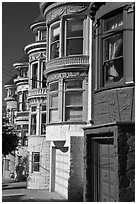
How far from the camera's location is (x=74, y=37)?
13.0 meters

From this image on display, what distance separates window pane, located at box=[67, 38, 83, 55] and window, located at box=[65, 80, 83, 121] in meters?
1.03

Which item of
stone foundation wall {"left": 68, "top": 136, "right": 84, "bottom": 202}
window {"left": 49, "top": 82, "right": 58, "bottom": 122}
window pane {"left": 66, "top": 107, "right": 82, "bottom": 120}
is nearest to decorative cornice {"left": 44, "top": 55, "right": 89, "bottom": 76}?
window {"left": 49, "top": 82, "right": 58, "bottom": 122}

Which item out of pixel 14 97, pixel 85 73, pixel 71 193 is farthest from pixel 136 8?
pixel 14 97

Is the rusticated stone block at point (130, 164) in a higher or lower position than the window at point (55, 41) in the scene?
lower

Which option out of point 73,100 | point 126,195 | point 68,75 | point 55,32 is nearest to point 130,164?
point 126,195

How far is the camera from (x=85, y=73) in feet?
42.5

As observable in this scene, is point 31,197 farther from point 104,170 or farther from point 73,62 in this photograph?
point 104,170

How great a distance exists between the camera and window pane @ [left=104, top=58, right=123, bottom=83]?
21.8 feet

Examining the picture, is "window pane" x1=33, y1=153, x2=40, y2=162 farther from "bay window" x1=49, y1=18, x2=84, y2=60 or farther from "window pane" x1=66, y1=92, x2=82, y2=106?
"bay window" x1=49, y1=18, x2=84, y2=60

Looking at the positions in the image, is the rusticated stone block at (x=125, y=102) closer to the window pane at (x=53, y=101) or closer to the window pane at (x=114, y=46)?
the window pane at (x=114, y=46)

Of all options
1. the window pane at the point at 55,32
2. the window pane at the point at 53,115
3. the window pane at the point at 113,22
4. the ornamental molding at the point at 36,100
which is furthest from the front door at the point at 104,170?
the ornamental molding at the point at 36,100

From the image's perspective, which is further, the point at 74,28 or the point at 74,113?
the point at 74,28

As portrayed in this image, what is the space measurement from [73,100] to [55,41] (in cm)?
239

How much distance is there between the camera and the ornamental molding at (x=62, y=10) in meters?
13.1
